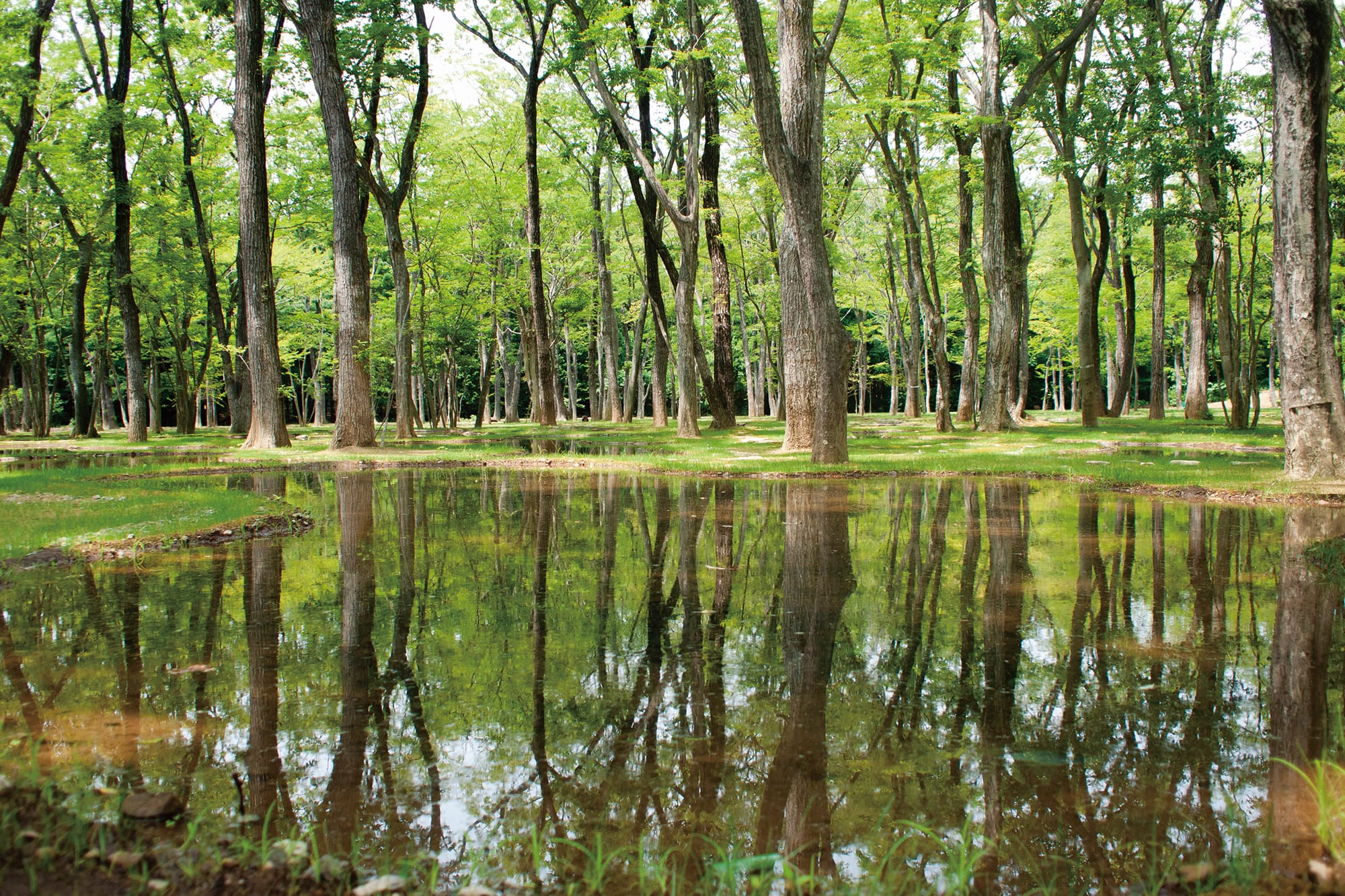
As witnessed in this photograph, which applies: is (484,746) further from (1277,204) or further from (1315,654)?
(1277,204)

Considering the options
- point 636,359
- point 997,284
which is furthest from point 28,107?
point 997,284

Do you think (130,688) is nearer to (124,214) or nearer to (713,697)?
(713,697)

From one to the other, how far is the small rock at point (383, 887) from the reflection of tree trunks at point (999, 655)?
1.48m

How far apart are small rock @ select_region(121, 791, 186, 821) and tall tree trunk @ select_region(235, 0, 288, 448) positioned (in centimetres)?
1809

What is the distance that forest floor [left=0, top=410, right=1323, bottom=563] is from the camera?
303 inches

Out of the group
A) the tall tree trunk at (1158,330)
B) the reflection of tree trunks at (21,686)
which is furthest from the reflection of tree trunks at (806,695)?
the tall tree trunk at (1158,330)

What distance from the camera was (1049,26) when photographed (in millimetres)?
20703

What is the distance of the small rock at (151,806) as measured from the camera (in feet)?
7.71

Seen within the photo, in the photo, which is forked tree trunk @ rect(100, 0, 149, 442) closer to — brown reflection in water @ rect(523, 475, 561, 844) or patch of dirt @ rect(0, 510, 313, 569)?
patch of dirt @ rect(0, 510, 313, 569)

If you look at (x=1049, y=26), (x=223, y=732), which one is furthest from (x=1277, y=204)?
(x=1049, y=26)

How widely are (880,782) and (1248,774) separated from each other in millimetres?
1193

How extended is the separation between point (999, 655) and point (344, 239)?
17223mm

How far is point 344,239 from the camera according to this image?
17.8 meters

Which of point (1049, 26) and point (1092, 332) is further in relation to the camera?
point (1092, 332)
